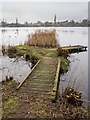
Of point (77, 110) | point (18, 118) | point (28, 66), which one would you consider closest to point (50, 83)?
point (77, 110)

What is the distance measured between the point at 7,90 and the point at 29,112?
1521 millimetres

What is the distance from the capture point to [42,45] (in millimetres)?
12609

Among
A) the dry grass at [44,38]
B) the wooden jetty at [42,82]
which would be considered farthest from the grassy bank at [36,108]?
the dry grass at [44,38]

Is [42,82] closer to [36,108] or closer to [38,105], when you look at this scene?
[38,105]

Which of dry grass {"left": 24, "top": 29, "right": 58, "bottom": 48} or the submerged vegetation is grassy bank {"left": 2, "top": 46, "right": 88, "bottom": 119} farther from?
dry grass {"left": 24, "top": 29, "right": 58, "bottom": 48}

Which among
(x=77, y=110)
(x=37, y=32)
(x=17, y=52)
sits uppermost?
(x=37, y=32)

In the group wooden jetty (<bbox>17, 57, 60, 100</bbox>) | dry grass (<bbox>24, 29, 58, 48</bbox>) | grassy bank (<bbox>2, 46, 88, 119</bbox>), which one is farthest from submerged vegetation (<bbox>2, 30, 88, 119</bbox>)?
dry grass (<bbox>24, 29, 58, 48</bbox>)

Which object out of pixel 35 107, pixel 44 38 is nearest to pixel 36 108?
pixel 35 107

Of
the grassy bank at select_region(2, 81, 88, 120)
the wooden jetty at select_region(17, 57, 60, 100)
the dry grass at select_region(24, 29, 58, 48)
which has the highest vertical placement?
the dry grass at select_region(24, 29, 58, 48)

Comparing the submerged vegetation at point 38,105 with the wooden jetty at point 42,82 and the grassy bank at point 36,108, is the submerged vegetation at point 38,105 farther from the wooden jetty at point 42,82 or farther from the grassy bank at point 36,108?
the wooden jetty at point 42,82

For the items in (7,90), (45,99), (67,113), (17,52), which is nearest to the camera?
(67,113)

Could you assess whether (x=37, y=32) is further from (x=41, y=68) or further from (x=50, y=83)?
(x=50, y=83)

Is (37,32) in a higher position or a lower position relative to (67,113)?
higher

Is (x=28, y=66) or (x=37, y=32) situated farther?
(x=37, y=32)
